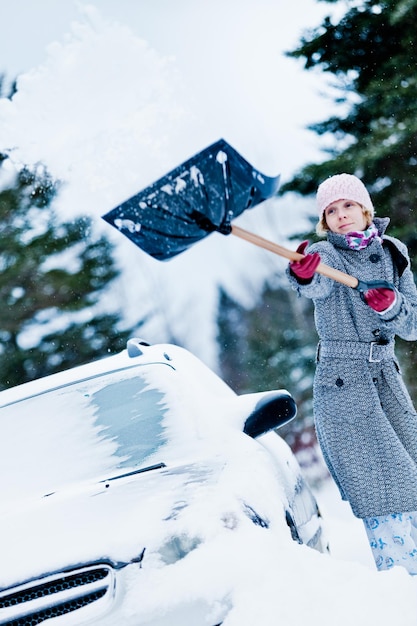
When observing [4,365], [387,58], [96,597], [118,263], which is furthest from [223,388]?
[118,263]

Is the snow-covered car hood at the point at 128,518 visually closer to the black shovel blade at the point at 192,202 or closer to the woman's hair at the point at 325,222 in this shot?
the black shovel blade at the point at 192,202

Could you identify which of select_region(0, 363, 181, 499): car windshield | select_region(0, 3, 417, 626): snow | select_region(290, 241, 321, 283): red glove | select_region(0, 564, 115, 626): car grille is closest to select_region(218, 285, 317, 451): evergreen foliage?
select_region(0, 3, 417, 626): snow

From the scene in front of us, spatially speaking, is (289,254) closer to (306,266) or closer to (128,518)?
(306,266)

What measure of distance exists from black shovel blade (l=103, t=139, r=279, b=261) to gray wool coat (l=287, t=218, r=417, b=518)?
0.40 metres

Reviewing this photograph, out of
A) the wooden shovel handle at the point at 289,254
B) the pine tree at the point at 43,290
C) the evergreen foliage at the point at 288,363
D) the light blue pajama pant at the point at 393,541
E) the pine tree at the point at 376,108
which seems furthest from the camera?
the evergreen foliage at the point at 288,363

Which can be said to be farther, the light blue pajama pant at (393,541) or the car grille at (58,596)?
the light blue pajama pant at (393,541)

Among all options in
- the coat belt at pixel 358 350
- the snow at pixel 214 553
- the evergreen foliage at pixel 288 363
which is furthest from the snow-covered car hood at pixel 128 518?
the evergreen foliage at pixel 288 363

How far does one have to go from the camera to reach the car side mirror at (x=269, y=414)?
313 centimetres

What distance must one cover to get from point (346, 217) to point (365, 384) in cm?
72

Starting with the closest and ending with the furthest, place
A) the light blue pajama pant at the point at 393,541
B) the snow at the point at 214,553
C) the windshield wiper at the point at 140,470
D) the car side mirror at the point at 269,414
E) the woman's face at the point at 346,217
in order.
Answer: the snow at the point at 214,553, the windshield wiper at the point at 140,470, the light blue pajama pant at the point at 393,541, the car side mirror at the point at 269,414, the woman's face at the point at 346,217

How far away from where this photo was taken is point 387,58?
1184 cm

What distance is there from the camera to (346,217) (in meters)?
3.23

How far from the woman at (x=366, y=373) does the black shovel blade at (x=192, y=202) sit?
1.12ft

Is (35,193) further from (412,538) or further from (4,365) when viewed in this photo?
(412,538)
